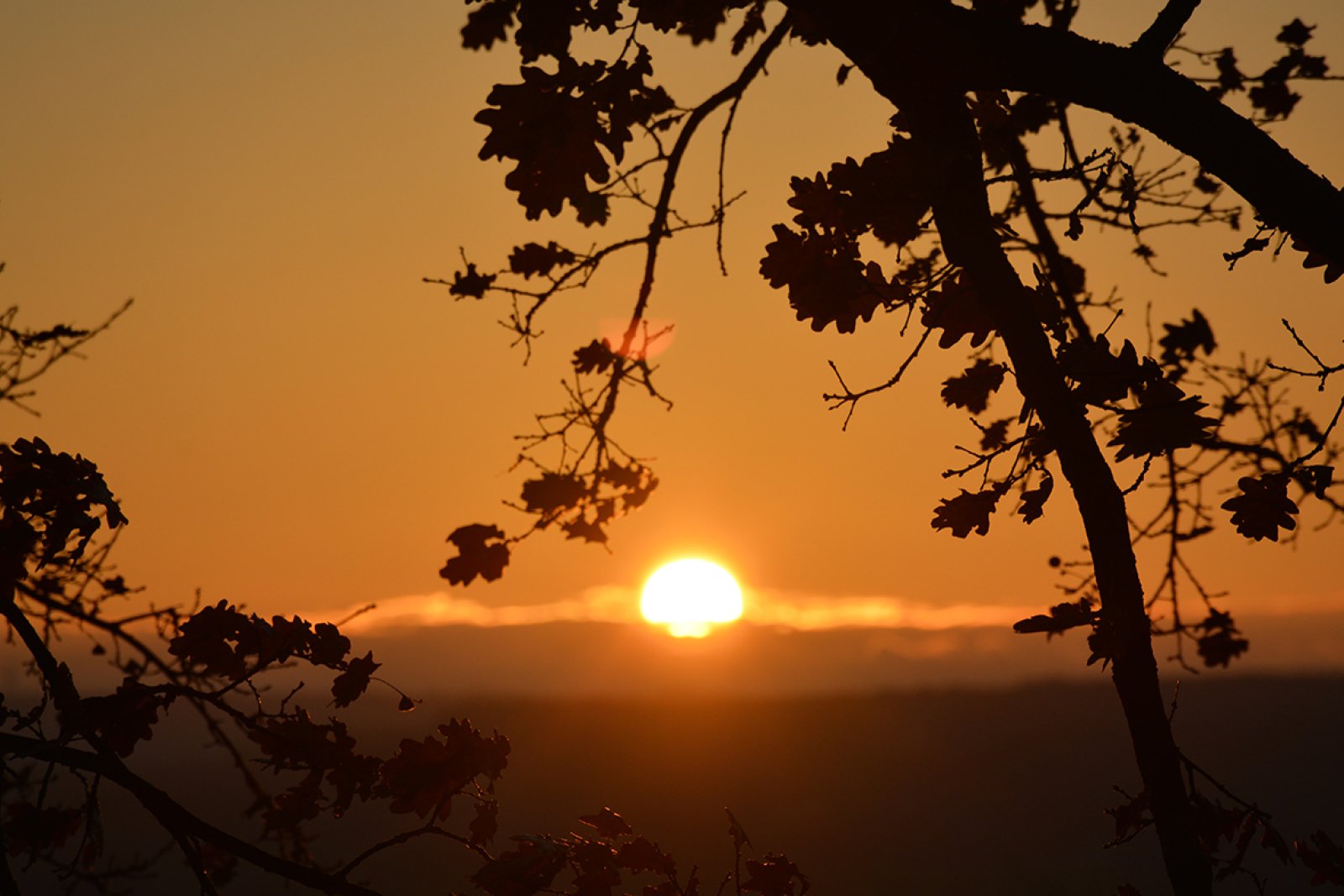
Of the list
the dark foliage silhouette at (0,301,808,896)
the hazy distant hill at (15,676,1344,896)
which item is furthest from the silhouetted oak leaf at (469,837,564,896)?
the hazy distant hill at (15,676,1344,896)

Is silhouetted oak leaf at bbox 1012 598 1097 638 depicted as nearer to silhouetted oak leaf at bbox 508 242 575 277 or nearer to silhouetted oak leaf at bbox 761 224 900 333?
silhouetted oak leaf at bbox 761 224 900 333

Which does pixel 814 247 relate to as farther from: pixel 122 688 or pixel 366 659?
pixel 122 688

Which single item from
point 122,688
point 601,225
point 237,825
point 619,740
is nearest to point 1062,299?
point 601,225

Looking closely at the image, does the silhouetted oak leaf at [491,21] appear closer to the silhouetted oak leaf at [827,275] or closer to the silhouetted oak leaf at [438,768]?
the silhouetted oak leaf at [827,275]

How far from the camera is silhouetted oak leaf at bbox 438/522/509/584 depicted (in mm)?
4297

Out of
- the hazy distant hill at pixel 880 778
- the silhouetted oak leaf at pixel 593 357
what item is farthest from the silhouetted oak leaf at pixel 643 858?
the hazy distant hill at pixel 880 778

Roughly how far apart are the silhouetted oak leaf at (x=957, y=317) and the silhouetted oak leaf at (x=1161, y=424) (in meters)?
0.58

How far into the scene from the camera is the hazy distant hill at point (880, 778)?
2861 centimetres

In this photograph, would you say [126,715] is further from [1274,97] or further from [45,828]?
[1274,97]

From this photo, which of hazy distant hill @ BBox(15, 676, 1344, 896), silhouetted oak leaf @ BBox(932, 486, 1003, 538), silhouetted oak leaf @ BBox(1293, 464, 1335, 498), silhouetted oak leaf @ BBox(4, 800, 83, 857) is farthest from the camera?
hazy distant hill @ BBox(15, 676, 1344, 896)

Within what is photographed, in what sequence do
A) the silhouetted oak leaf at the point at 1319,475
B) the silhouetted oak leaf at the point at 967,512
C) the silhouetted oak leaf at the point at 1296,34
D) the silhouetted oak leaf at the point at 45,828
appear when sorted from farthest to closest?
the silhouetted oak leaf at the point at 1296,34, the silhouetted oak leaf at the point at 45,828, the silhouetted oak leaf at the point at 967,512, the silhouetted oak leaf at the point at 1319,475

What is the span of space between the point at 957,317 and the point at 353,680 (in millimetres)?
2469

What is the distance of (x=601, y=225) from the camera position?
5.26 metres

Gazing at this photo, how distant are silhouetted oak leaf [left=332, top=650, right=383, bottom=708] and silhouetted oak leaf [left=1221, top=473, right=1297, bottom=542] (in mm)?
2909
